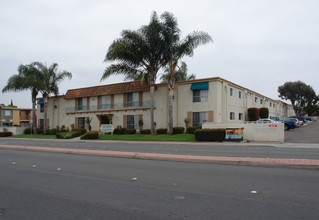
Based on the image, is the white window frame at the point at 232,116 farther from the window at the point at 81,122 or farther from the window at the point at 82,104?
the window at the point at 81,122

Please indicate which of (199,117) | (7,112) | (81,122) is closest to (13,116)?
(7,112)

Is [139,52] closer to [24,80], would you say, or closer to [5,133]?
[24,80]

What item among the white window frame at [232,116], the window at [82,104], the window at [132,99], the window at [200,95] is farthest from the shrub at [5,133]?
the white window frame at [232,116]

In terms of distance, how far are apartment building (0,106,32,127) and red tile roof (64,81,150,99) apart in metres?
31.2

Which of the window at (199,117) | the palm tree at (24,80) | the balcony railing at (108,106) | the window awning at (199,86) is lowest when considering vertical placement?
the window at (199,117)

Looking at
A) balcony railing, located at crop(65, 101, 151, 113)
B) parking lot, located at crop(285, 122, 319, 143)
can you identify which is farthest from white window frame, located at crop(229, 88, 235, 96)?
balcony railing, located at crop(65, 101, 151, 113)

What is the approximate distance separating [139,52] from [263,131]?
45.5 feet

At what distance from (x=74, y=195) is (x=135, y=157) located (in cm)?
607

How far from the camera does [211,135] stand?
22734 mm

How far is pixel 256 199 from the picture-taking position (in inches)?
209

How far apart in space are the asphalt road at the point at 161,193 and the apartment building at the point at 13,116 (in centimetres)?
6443

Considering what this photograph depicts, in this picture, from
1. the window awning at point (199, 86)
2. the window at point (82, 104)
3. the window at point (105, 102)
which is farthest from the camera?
the window at point (82, 104)

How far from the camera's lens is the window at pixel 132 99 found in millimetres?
35000

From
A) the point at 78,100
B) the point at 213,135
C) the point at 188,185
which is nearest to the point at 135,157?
the point at 188,185
